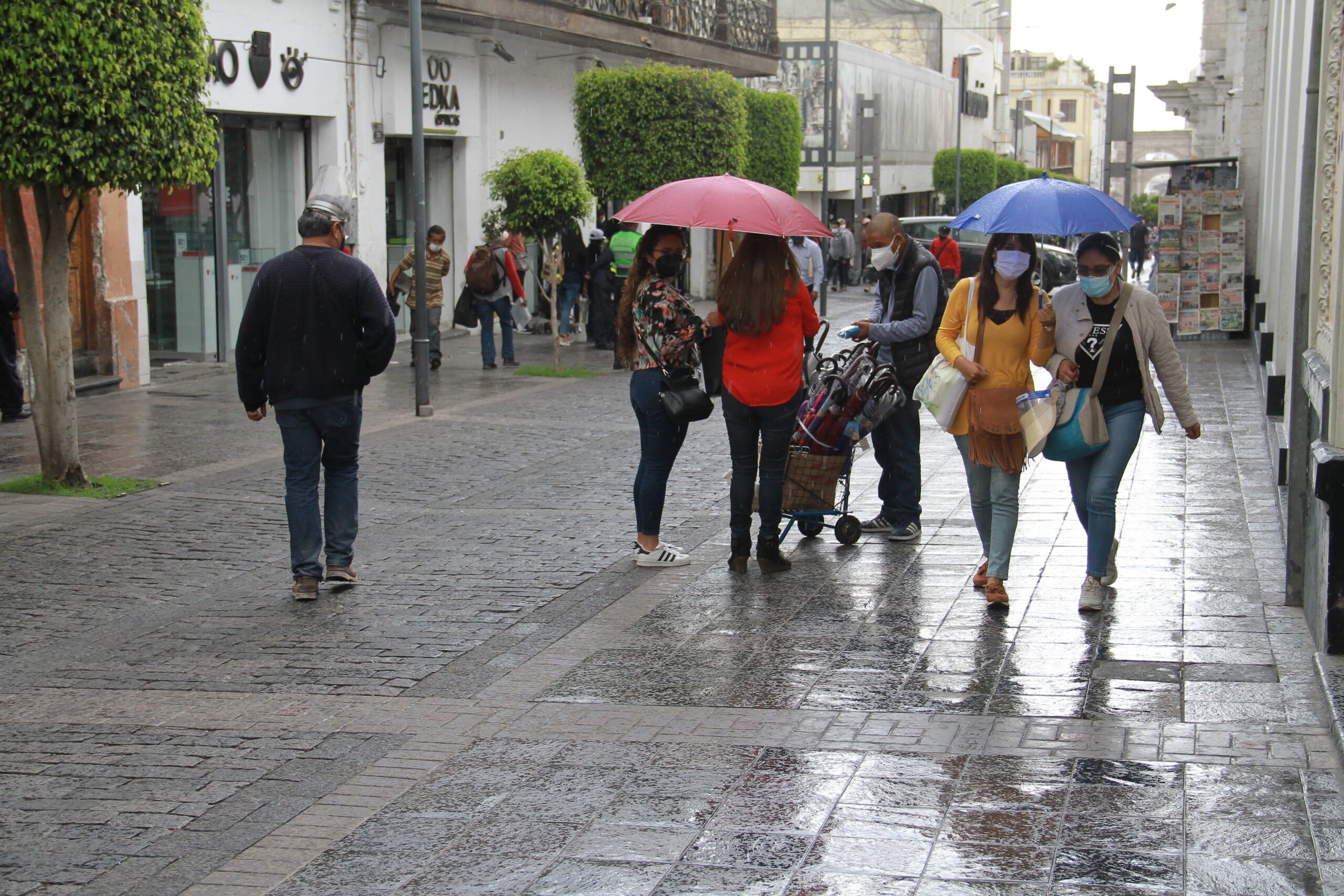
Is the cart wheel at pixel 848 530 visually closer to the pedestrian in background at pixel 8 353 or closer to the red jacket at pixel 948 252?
the red jacket at pixel 948 252

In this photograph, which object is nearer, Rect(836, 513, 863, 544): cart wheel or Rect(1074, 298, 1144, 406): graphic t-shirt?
Rect(1074, 298, 1144, 406): graphic t-shirt

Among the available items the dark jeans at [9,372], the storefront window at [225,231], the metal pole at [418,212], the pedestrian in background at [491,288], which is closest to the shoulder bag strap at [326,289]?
the metal pole at [418,212]

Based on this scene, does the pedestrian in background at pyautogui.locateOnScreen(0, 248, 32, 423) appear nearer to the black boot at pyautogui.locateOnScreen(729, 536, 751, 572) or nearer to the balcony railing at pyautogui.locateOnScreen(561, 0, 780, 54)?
the black boot at pyautogui.locateOnScreen(729, 536, 751, 572)

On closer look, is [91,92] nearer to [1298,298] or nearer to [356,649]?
[356,649]

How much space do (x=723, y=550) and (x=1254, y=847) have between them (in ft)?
14.9

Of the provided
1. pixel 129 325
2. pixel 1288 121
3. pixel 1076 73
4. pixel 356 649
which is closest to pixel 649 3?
pixel 129 325

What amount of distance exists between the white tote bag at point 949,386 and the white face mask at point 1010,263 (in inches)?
6.5

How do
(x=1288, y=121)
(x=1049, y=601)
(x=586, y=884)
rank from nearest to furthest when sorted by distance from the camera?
(x=586, y=884) < (x=1049, y=601) < (x=1288, y=121)

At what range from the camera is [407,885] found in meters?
4.21

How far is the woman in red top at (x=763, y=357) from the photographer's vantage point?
7570mm

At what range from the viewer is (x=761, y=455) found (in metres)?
7.90

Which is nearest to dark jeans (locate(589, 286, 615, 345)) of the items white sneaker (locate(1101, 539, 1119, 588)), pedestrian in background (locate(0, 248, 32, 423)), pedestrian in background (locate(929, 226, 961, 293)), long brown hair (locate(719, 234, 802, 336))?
pedestrian in background (locate(0, 248, 32, 423))

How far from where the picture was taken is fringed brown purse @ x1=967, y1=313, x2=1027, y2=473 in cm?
698

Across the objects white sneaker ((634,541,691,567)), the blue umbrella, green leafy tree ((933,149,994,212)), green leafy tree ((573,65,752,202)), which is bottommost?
white sneaker ((634,541,691,567))
